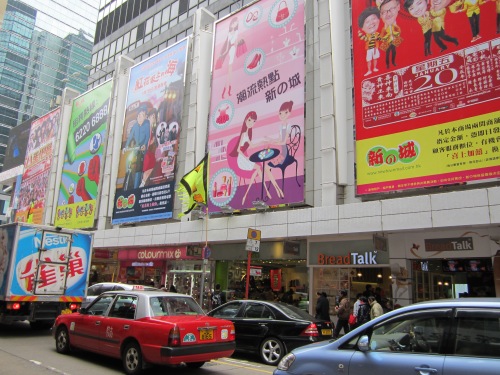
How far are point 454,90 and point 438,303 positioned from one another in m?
11.2

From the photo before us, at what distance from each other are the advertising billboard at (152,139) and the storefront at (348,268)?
9.22m

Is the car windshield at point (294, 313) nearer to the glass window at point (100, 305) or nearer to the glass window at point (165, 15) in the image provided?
the glass window at point (100, 305)

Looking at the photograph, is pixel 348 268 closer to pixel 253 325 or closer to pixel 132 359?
pixel 253 325

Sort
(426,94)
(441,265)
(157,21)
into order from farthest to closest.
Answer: (157,21)
(441,265)
(426,94)

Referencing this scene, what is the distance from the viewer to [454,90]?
13.6m

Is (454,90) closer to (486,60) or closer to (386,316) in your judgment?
(486,60)

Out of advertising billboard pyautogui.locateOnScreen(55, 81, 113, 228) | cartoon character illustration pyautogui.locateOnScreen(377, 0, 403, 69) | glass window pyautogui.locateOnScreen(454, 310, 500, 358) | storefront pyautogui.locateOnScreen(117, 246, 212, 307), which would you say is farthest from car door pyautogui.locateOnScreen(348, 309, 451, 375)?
advertising billboard pyautogui.locateOnScreen(55, 81, 113, 228)

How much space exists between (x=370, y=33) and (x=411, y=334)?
1445 cm

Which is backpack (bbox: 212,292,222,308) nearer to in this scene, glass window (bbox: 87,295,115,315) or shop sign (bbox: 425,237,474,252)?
shop sign (bbox: 425,237,474,252)

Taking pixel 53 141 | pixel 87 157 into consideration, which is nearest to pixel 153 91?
pixel 87 157

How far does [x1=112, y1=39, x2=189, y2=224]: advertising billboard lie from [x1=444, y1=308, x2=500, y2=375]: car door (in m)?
19.5

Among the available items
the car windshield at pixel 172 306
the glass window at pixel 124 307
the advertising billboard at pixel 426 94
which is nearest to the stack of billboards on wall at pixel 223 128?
the advertising billboard at pixel 426 94

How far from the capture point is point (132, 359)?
24.7 ft

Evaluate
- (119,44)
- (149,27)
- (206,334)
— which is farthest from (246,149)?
(119,44)
